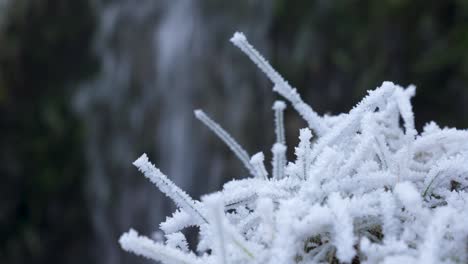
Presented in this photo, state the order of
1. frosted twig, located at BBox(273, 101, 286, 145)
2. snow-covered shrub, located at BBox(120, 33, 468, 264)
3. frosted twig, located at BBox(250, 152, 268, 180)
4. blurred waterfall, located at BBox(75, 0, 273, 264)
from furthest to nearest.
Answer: blurred waterfall, located at BBox(75, 0, 273, 264) < frosted twig, located at BBox(273, 101, 286, 145) < frosted twig, located at BBox(250, 152, 268, 180) < snow-covered shrub, located at BBox(120, 33, 468, 264)

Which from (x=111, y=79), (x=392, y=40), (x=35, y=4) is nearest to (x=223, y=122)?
(x=111, y=79)

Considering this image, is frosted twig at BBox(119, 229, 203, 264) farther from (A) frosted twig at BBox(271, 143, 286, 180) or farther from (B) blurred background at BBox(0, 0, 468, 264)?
(B) blurred background at BBox(0, 0, 468, 264)

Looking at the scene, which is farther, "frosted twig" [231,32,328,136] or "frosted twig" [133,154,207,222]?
"frosted twig" [231,32,328,136]

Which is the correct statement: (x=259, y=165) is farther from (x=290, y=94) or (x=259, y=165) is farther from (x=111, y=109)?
(x=111, y=109)

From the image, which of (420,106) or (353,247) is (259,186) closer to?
(353,247)

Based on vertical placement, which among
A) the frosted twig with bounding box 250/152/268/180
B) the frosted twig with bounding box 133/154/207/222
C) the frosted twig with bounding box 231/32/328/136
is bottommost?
the frosted twig with bounding box 133/154/207/222

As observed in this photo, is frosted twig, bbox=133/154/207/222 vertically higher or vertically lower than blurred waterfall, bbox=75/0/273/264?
lower

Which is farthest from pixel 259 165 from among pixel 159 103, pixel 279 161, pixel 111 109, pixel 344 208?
pixel 111 109

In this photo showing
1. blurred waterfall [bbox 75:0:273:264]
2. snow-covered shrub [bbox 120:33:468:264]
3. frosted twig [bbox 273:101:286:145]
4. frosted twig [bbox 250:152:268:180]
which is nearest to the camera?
snow-covered shrub [bbox 120:33:468:264]

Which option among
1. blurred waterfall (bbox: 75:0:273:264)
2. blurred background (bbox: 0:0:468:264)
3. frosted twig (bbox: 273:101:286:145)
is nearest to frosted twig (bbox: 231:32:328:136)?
frosted twig (bbox: 273:101:286:145)

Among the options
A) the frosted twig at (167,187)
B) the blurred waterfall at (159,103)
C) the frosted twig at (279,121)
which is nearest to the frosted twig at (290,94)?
the frosted twig at (279,121)
